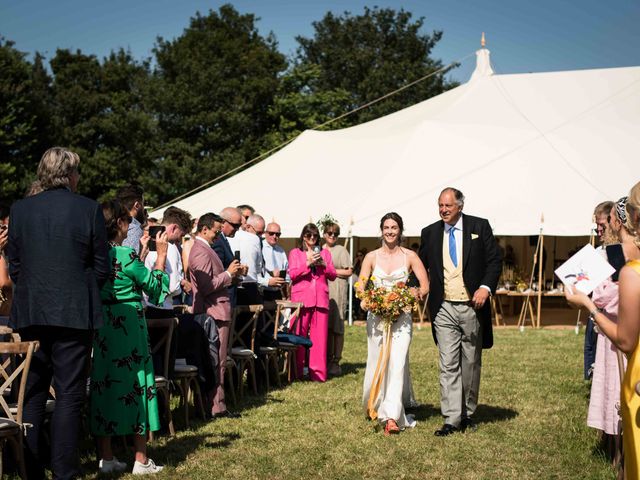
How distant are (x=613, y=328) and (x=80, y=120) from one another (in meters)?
37.8

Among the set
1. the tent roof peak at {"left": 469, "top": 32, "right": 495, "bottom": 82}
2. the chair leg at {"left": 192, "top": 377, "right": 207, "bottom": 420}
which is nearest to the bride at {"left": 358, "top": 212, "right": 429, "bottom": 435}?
the chair leg at {"left": 192, "top": 377, "right": 207, "bottom": 420}

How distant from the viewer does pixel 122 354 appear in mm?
5871

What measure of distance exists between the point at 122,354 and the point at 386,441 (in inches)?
96.8

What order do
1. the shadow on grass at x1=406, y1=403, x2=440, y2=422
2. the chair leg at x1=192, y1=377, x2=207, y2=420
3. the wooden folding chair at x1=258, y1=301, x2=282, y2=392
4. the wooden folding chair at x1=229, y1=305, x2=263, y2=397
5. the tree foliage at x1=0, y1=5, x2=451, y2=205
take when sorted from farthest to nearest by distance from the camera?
the tree foliage at x1=0, y1=5, x2=451, y2=205, the wooden folding chair at x1=258, y1=301, x2=282, y2=392, the wooden folding chair at x1=229, y1=305, x2=263, y2=397, the shadow on grass at x1=406, y1=403, x2=440, y2=422, the chair leg at x1=192, y1=377, x2=207, y2=420

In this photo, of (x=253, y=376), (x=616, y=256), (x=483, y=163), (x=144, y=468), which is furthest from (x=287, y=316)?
(x=483, y=163)

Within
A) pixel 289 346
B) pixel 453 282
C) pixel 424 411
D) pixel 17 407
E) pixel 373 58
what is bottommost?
pixel 424 411

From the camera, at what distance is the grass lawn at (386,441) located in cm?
628

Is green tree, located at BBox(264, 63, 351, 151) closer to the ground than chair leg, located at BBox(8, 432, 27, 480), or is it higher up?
higher up

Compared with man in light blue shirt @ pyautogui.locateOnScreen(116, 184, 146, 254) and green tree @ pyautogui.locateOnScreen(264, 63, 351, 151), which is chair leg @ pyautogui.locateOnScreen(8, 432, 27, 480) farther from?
green tree @ pyautogui.locateOnScreen(264, 63, 351, 151)

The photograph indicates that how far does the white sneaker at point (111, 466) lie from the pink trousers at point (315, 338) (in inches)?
198

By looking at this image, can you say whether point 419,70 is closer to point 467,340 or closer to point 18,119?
point 18,119

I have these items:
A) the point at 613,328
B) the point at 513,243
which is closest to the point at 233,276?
the point at 613,328

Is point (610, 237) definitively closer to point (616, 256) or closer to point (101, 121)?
point (616, 256)

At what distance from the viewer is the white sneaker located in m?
5.88
